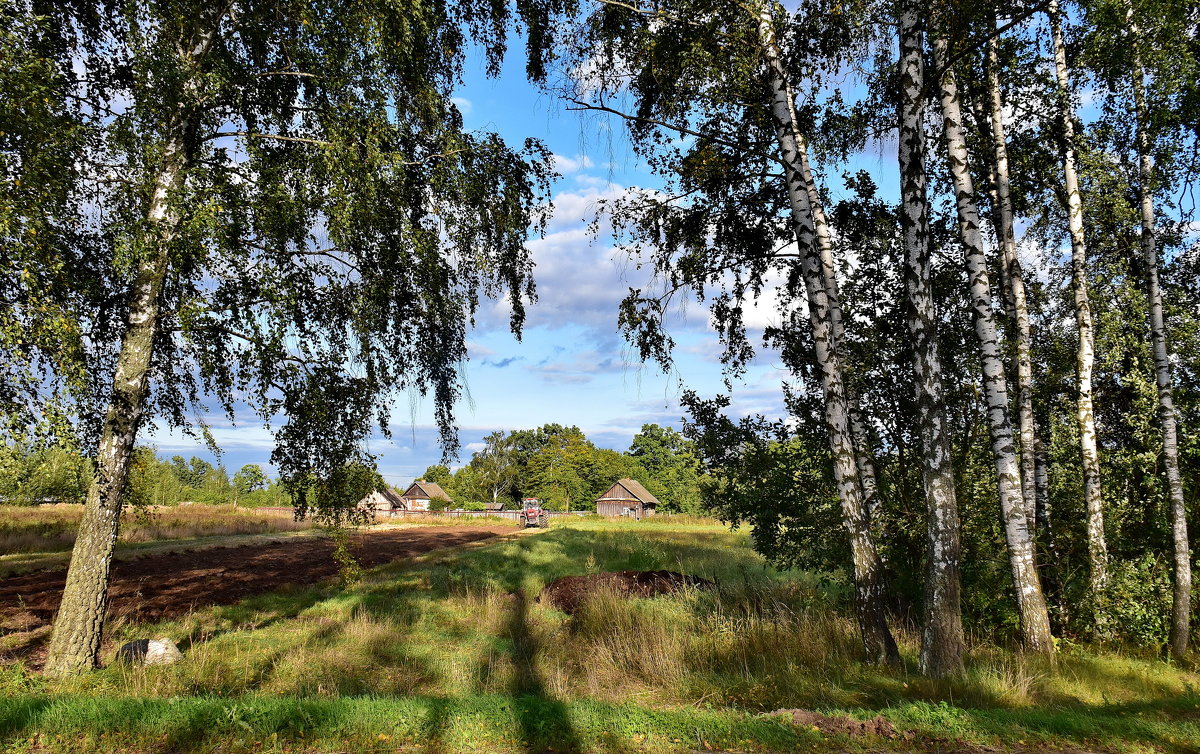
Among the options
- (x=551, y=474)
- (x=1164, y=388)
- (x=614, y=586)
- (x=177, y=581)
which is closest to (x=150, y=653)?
(x=614, y=586)

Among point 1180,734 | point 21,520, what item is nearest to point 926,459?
point 1180,734

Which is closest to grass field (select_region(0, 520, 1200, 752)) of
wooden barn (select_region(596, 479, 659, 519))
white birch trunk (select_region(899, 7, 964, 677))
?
white birch trunk (select_region(899, 7, 964, 677))

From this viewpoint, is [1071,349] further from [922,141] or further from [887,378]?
[922,141]

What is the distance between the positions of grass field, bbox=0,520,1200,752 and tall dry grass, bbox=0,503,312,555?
1146cm

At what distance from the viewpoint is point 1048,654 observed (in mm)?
6898

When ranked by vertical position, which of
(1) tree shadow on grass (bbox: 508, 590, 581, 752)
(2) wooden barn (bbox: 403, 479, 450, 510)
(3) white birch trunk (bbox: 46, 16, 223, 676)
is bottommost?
(2) wooden barn (bbox: 403, 479, 450, 510)

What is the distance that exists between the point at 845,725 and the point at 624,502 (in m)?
64.5

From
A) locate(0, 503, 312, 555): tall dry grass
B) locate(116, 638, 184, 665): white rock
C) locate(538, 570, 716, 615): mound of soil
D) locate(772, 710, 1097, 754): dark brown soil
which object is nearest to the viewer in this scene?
locate(772, 710, 1097, 754): dark brown soil

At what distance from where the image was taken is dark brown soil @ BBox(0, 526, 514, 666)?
10.3m

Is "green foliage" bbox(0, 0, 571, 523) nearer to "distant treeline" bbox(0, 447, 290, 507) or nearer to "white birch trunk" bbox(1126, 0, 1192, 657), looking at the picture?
"distant treeline" bbox(0, 447, 290, 507)

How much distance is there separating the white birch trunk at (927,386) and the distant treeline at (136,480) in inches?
358

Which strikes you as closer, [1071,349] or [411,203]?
[411,203]

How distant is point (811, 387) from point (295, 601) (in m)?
12.2

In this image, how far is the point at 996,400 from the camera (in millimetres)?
7410
